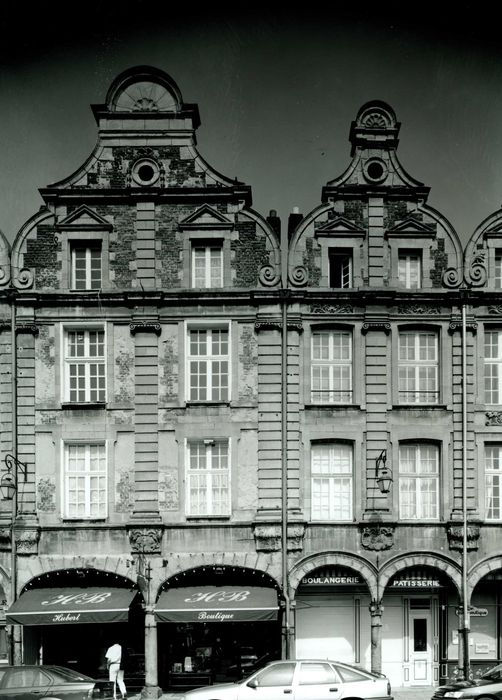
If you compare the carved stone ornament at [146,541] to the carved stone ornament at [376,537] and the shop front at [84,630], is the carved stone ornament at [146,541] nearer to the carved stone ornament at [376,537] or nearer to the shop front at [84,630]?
the shop front at [84,630]

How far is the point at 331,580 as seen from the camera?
2472 centimetres

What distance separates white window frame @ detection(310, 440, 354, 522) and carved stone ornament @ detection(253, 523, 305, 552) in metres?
0.82

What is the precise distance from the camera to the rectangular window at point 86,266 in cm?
2570

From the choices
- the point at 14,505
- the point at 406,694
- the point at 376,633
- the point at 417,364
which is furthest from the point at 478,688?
the point at 14,505

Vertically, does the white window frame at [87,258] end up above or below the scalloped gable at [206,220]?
below

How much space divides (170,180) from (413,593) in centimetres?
1412

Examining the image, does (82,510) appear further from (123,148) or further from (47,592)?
(123,148)

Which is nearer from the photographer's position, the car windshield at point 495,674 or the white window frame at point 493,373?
the car windshield at point 495,674

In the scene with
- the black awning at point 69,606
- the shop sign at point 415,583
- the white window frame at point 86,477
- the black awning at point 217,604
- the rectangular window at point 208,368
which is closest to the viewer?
the black awning at point 69,606

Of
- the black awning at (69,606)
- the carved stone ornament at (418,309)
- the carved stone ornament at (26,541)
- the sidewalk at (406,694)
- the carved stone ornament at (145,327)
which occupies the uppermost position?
the carved stone ornament at (418,309)

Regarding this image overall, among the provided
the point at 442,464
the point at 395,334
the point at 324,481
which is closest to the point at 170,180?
the point at 395,334

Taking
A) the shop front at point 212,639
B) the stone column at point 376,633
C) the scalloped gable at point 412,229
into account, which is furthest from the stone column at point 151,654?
the scalloped gable at point 412,229

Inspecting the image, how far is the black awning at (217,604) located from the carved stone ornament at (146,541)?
1295 mm

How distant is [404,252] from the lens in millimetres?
25875
